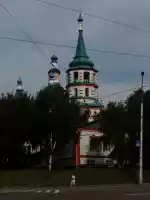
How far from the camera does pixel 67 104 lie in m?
60.0

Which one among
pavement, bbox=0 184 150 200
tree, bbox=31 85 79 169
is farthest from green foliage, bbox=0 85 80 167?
pavement, bbox=0 184 150 200

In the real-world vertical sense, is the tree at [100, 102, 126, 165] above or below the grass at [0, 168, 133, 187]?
above

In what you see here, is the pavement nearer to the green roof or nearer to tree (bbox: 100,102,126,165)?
tree (bbox: 100,102,126,165)

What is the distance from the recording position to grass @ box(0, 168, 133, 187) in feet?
160

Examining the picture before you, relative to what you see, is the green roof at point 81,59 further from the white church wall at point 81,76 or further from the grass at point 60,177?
the grass at point 60,177

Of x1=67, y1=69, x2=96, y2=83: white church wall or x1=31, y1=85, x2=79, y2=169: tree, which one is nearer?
x1=31, y1=85, x2=79, y2=169: tree

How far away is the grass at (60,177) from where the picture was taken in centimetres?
4884

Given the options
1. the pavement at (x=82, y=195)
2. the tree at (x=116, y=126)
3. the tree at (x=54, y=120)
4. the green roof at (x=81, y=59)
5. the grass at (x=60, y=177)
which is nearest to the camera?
the pavement at (x=82, y=195)

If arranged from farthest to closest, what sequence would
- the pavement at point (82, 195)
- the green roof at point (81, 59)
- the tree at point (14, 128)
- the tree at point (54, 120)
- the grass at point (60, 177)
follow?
the green roof at point (81, 59) → the tree at point (54, 120) → the tree at point (14, 128) → the grass at point (60, 177) → the pavement at point (82, 195)

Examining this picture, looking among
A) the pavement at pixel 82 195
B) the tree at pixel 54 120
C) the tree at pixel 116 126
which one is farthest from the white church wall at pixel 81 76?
the pavement at pixel 82 195

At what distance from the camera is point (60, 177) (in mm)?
51750

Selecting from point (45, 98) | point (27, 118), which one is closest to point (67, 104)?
point (45, 98)

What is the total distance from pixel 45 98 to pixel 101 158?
1740 cm

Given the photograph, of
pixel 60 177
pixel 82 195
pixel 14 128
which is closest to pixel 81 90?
pixel 14 128
